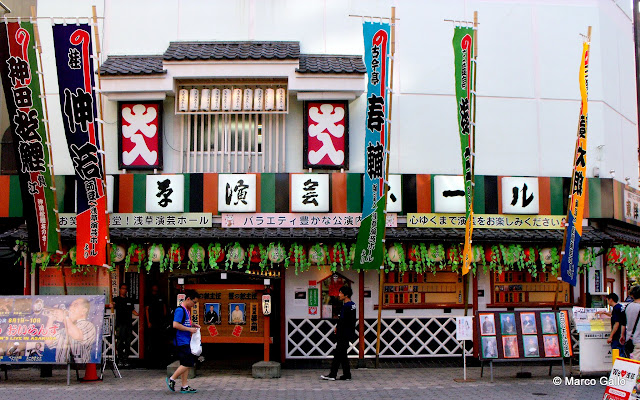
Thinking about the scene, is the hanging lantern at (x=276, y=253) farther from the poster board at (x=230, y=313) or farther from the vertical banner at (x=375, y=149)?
the vertical banner at (x=375, y=149)

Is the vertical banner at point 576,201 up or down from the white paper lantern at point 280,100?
down

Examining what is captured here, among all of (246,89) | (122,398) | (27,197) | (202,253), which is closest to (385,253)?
(202,253)

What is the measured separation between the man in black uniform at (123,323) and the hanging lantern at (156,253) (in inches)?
55.4

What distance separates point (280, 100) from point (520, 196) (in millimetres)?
6399

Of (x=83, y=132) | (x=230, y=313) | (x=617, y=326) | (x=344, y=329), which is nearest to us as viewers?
(x=617, y=326)

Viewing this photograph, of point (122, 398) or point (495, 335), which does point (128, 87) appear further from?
point (495, 335)

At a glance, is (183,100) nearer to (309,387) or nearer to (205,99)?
(205,99)

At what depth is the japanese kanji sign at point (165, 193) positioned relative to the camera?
15.9 meters

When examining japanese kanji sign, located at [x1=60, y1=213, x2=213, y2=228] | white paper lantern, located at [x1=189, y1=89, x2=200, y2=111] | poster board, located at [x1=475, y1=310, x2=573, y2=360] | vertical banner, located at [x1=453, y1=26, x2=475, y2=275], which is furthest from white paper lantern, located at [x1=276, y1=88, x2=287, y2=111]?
poster board, located at [x1=475, y1=310, x2=573, y2=360]

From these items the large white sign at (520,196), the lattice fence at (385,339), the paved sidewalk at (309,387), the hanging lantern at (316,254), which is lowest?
the paved sidewalk at (309,387)

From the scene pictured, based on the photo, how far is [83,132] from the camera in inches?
556

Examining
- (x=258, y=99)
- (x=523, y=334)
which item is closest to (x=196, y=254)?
(x=258, y=99)

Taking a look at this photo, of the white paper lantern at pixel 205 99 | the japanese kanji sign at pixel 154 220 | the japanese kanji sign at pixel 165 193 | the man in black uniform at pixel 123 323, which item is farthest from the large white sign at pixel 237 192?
the man in black uniform at pixel 123 323

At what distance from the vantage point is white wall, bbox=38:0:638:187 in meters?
16.9
